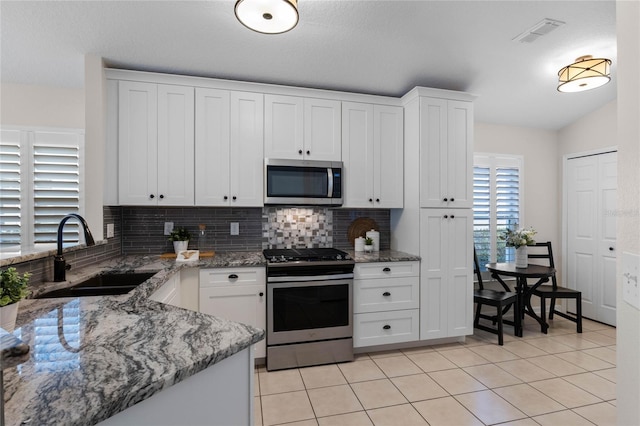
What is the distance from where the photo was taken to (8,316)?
1005 millimetres

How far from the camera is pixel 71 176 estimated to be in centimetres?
308

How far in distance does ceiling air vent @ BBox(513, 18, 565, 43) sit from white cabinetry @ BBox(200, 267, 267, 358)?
2.75 m

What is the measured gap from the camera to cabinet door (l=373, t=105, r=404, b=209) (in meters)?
3.31

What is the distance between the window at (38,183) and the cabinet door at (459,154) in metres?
3.51

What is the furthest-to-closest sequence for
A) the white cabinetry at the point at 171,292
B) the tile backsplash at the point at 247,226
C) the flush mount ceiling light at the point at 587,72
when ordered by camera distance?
the tile backsplash at the point at 247,226 < the flush mount ceiling light at the point at 587,72 < the white cabinetry at the point at 171,292

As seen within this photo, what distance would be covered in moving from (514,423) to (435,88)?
2.82 metres

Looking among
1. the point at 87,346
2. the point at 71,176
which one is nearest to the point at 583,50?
the point at 87,346

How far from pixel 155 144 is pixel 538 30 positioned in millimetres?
3140

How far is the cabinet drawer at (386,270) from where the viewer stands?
299cm

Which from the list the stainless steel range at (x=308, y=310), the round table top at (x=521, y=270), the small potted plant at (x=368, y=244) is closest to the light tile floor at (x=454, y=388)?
the stainless steel range at (x=308, y=310)

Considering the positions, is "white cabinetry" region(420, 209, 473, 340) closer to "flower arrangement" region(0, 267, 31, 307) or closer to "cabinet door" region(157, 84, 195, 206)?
"cabinet door" region(157, 84, 195, 206)

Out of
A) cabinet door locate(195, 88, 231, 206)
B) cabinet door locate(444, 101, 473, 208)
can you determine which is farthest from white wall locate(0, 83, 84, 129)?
cabinet door locate(444, 101, 473, 208)

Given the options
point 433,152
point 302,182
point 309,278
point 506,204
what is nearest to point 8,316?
point 309,278

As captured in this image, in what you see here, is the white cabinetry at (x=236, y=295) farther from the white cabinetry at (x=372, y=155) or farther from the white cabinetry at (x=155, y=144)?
the white cabinetry at (x=372, y=155)
